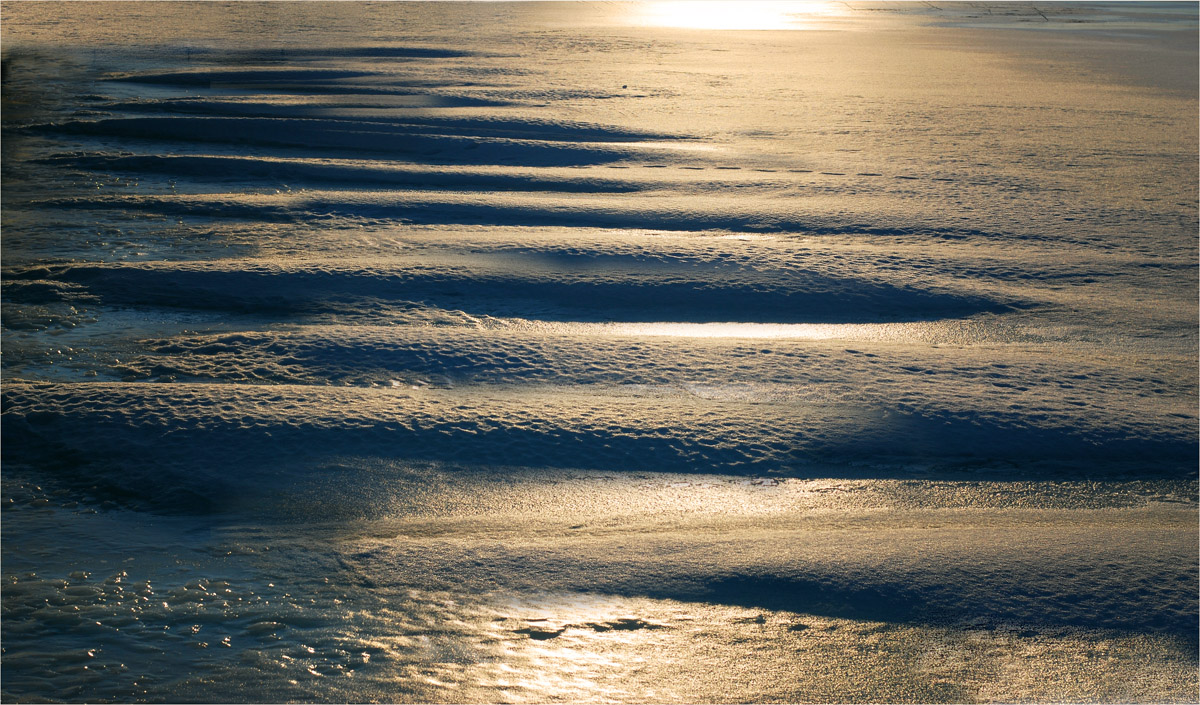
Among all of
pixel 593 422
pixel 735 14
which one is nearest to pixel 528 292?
pixel 593 422

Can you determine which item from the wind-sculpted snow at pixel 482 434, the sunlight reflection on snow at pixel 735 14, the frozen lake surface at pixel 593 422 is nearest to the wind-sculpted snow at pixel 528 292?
the frozen lake surface at pixel 593 422

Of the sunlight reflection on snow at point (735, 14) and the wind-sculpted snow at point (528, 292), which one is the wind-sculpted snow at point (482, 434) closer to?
the wind-sculpted snow at point (528, 292)

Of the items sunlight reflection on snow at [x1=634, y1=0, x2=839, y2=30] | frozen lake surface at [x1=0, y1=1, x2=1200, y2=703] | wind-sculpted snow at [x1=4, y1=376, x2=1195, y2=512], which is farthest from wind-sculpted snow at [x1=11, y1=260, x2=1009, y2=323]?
sunlight reflection on snow at [x1=634, y1=0, x2=839, y2=30]

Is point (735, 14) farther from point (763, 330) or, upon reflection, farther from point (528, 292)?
point (763, 330)

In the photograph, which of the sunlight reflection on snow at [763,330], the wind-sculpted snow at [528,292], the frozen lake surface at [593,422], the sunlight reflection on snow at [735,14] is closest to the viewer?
the frozen lake surface at [593,422]

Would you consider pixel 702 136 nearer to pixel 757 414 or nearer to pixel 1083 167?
pixel 1083 167

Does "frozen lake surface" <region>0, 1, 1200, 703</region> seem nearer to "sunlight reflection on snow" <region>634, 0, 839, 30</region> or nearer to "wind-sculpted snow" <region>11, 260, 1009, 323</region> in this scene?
"wind-sculpted snow" <region>11, 260, 1009, 323</region>

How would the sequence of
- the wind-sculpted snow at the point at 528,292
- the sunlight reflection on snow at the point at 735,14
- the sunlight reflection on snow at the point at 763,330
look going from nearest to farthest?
the sunlight reflection on snow at the point at 763,330, the wind-sculpted snow at the point at 528,292, the sunlight reflection on snow at the point at 735,14

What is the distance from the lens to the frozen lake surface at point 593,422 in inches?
69.1

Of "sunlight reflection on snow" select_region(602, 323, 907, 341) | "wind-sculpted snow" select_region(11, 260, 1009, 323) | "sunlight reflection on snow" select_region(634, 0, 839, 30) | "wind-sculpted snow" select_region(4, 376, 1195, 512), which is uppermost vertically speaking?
"sunlight reflection on snow" select_region(634, 0, 839, 30)

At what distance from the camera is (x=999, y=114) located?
778cm

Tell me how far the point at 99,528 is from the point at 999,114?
294 inches

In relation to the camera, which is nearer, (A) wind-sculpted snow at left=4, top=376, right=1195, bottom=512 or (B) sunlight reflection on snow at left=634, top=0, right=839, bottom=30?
(A) wind-sculpted snow at left=4, top=376, right=1195, bottom=512

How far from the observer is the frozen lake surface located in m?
1.75
